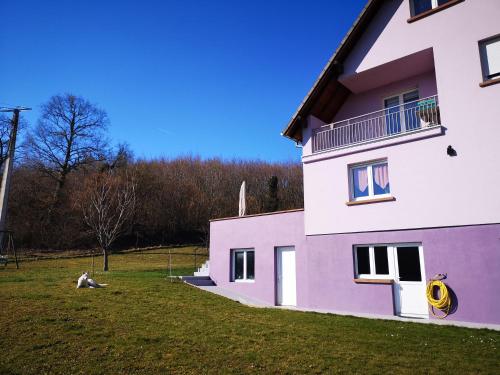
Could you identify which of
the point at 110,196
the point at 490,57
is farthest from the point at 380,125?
the point at 110,196

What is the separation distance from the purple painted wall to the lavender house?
0.11 ft

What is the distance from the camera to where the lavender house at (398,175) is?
35.2 ft

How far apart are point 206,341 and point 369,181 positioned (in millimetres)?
7860

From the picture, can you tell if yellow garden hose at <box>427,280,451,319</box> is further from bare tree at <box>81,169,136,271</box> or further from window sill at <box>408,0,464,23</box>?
bare tree at <box>81,169,136,271</box>

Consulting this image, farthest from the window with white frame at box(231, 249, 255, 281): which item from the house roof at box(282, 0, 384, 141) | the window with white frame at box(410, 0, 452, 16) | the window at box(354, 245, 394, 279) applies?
the window with white frame at box(410, 0, 452, 16)

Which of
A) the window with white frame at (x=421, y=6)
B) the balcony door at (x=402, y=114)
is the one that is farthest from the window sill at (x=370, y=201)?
the window with white frame at (x=421, y=6)

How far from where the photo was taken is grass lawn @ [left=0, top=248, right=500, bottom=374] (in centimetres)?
656

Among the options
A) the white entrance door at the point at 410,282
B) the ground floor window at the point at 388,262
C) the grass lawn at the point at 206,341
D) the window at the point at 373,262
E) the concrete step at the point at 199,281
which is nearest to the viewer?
the grass lawn at the point at 206,341

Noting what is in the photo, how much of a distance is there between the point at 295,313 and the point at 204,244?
92.4 ft

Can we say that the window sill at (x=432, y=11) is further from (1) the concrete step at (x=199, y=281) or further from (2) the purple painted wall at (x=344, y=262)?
(1) the concrete step at (x=199, y=281)

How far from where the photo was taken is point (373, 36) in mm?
13508

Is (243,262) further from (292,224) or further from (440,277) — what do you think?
(440,277)

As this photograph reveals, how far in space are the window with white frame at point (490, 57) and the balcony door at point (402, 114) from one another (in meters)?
2.19

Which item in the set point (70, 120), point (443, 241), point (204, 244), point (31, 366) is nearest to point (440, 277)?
point (443, 241)
